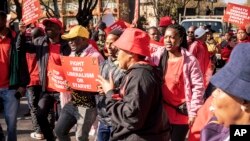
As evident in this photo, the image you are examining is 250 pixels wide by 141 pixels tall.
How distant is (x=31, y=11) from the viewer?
6.86 meters

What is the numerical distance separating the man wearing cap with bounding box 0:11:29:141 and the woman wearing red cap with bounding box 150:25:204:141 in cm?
189

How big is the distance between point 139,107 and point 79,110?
6.47ft

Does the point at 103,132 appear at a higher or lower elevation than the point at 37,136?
higher

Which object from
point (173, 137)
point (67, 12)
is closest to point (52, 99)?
point (173, 137)

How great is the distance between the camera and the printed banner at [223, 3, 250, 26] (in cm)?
1026

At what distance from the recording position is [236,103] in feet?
5.92

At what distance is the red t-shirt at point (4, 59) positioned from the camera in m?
5.76

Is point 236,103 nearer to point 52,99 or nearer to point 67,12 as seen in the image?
point 52,99

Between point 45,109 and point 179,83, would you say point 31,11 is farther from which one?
point 179,83

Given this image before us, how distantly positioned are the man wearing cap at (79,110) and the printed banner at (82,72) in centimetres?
9

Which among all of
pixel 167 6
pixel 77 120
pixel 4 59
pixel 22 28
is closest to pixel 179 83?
pixel 77 120

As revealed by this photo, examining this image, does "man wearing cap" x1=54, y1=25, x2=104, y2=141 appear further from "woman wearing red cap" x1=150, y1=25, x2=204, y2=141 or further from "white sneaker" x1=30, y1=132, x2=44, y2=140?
"white sneaker" x1=30, y1=132, x2=44, y2=140

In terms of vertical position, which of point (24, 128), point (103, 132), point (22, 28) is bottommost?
point (24, 128)

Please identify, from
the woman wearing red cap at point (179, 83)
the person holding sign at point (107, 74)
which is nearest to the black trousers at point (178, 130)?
the woman wearing red cap at point (179, 83)
